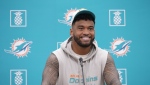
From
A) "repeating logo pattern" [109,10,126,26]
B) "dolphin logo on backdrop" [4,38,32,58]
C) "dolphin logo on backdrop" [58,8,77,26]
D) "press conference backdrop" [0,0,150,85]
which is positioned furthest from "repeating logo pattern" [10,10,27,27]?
Answer: "repeating logo pattern" [109,10,126,26]

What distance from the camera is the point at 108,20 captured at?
192 cm

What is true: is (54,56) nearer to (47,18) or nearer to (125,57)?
(47,18)

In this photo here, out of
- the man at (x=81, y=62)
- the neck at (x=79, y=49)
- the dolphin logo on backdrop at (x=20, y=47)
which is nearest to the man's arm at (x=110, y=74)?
the man at (x=81, y=62)

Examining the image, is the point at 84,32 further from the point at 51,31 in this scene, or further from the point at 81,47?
the point at 51,31

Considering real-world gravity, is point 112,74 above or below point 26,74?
above

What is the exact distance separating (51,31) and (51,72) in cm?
91

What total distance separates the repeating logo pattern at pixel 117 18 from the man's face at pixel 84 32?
35.6 inches

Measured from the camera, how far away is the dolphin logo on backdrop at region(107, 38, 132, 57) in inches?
75.5

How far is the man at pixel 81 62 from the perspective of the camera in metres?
1.03

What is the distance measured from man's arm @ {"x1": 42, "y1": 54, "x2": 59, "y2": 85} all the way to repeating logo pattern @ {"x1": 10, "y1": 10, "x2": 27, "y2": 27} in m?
0.93

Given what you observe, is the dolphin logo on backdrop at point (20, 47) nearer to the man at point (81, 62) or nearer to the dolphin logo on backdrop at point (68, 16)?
the dolphin logo on backdrop at point (68, 16)

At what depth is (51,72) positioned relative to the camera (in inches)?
40.7

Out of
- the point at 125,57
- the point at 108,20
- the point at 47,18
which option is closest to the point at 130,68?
the point at 125,57

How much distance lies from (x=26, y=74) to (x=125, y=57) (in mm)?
858
